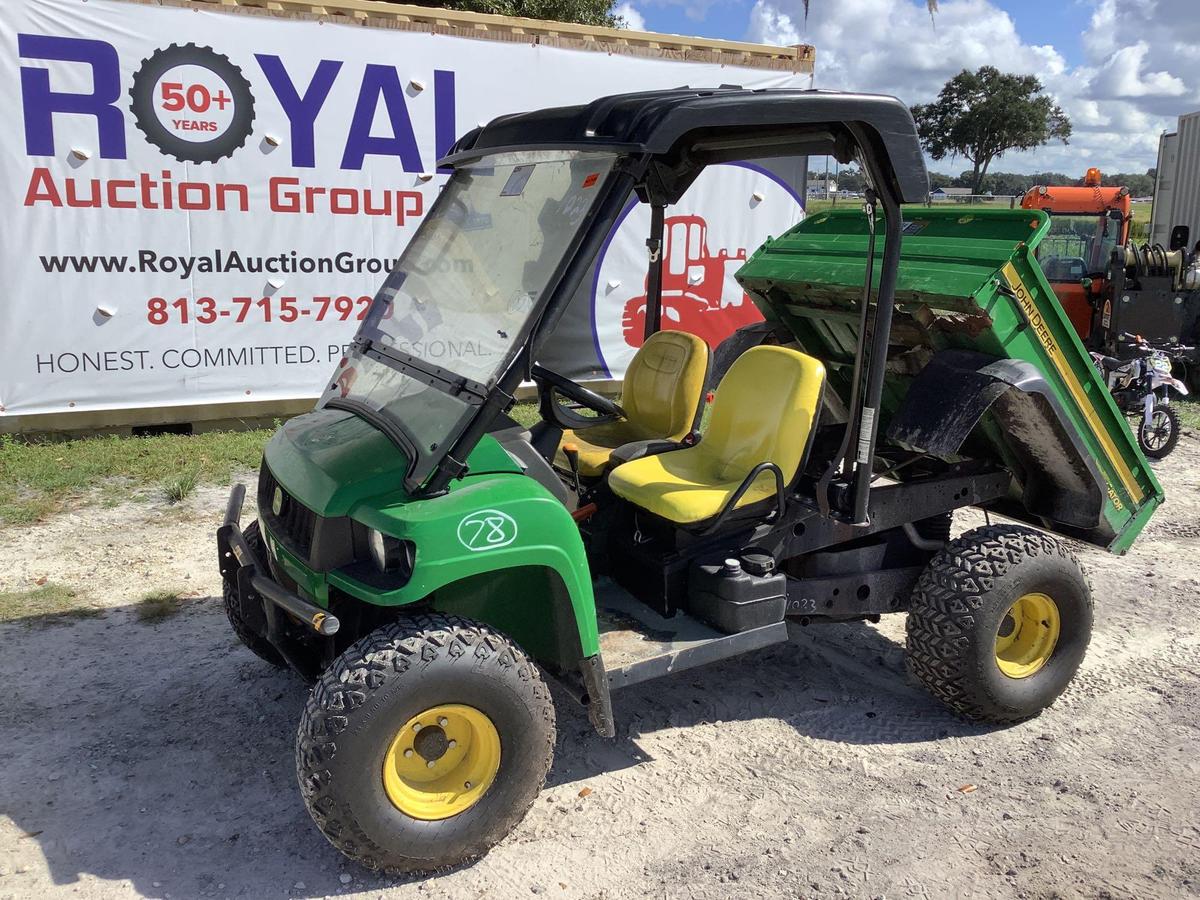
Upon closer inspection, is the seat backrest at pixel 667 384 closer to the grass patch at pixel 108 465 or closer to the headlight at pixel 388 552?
the headlight at pixel 388 552

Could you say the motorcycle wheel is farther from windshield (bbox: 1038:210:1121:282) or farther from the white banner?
the white banner

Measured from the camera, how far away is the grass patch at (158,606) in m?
4.62

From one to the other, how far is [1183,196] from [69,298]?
13507mm

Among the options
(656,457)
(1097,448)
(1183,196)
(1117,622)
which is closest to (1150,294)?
(1183,196)

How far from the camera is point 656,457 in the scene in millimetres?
3873

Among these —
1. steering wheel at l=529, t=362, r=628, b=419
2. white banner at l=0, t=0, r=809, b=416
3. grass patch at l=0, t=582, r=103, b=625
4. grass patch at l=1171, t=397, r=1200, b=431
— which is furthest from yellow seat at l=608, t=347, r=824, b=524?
grass patch at l=1171, t=397, r=1200, b=431

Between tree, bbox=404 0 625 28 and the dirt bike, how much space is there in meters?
8.69

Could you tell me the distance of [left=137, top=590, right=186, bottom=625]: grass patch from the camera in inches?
182

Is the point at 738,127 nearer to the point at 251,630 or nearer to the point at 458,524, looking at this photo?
the point at 458,524

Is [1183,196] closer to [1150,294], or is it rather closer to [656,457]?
[1150,294]

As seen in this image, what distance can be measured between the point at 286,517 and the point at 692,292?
20.6ft

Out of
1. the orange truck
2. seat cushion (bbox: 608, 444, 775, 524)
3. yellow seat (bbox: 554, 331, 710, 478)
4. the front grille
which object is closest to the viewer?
the front grille

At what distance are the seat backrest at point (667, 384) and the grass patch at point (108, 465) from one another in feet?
10.5

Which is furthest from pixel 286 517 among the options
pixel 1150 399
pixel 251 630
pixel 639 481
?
pixel 1150 399
